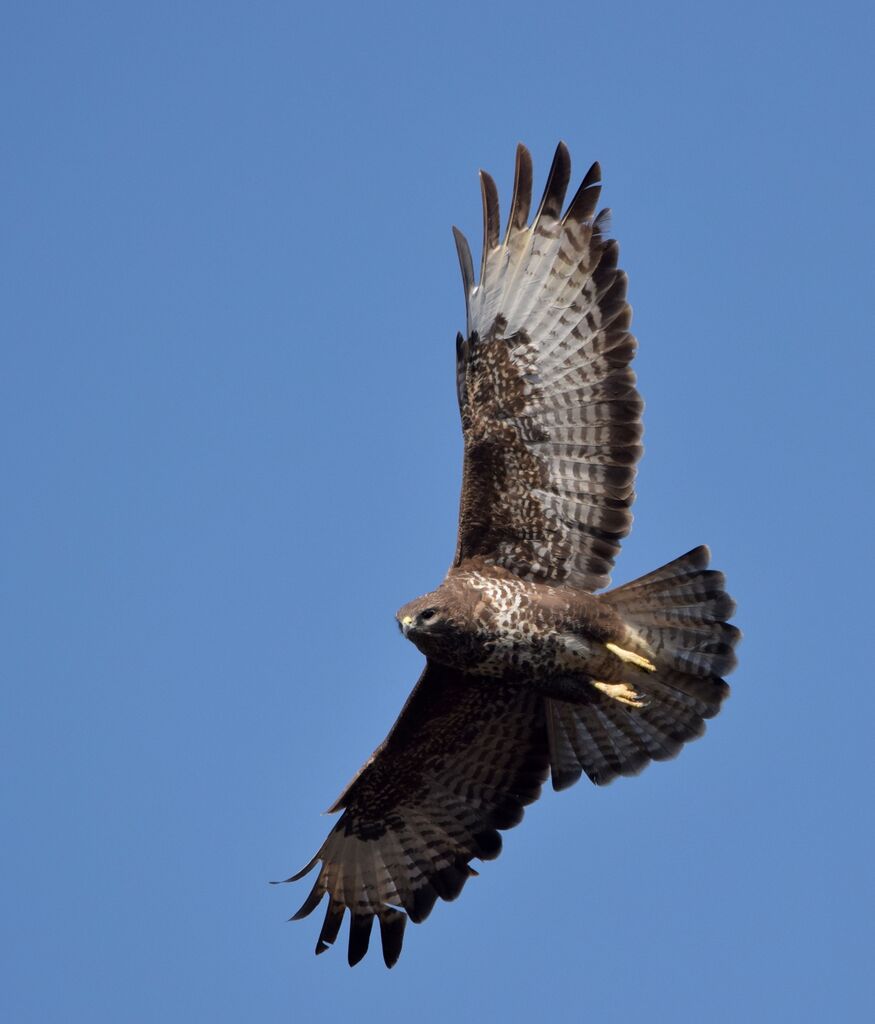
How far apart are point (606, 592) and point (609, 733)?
3.25ft

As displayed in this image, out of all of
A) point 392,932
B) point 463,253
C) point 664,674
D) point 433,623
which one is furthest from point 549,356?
point 392,932

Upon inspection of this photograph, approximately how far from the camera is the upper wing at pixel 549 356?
11.9 metres

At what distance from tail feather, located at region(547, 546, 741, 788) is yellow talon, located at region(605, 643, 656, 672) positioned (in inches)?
2.7

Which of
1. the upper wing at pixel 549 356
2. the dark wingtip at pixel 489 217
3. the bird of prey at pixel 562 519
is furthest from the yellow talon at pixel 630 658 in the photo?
the dark wingtip at pixel 489 217

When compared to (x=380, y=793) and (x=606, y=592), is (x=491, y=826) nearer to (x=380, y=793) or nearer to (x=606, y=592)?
(x=380, y=793)

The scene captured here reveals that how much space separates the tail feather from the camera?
11.9m

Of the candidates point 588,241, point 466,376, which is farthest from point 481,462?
point 588,241

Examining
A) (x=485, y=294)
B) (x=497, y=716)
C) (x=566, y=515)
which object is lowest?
(x=497, y=716)

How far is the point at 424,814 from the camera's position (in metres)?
13.0

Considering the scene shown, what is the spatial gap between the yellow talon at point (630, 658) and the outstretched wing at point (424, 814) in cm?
99

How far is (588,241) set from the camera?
1195 cm

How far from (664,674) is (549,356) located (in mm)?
2155

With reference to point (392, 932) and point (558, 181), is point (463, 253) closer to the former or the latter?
point (558, 181)

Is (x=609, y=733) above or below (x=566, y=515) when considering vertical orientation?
below
